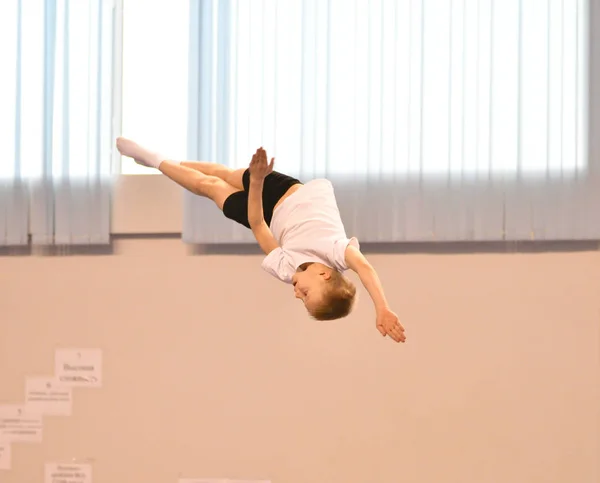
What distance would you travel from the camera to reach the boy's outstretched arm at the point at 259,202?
1917 millimetres

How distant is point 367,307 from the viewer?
3.07 m

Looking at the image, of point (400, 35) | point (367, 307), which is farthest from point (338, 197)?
point (400, 35)

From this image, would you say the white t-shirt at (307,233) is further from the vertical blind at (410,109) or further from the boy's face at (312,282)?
the vertical blind at (410,109)

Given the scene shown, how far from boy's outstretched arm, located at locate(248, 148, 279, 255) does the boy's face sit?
0.42 ft

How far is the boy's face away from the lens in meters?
2.02

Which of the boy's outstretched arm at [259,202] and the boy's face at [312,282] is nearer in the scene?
the boy's outstretched arm at [259,202]

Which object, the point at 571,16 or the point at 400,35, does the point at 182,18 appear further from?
the point at 571,16

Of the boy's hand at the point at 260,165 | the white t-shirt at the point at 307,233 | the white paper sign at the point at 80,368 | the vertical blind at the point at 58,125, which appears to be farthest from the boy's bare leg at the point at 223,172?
the white paper sign at the point at 80,368

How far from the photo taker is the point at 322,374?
3.08 metres

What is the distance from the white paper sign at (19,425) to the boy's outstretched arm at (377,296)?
1704 millimetres

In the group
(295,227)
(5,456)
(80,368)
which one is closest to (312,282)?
(295,227)

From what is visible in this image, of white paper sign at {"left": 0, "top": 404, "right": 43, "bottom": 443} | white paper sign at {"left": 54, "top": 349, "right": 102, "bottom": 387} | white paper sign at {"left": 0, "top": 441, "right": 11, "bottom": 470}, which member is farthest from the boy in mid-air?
white paper sign at {"left": 0, "top": 441, "right": 11, "bottom": 470}

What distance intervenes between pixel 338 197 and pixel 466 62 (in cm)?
64

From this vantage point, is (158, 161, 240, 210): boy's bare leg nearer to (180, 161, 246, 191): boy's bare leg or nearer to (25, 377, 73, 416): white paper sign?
(180, 161, 246, 191): boy's bare leg
